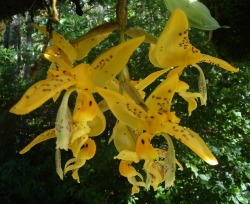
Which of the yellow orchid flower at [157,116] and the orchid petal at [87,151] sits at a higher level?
the yellow orchid flower at [157,116]

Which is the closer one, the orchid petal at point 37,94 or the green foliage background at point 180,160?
the orchid petal at point 37,94

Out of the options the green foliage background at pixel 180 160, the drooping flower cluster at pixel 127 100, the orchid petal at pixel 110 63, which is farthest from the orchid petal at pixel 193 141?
the green foliage background at pixel 180 160

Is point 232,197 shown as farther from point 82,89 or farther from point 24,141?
point 24,141

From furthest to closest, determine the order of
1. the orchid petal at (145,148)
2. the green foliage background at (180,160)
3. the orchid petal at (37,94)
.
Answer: the green foliage background at (180,160), the orchid petal at (145,148), the orchid petal at (37,94)

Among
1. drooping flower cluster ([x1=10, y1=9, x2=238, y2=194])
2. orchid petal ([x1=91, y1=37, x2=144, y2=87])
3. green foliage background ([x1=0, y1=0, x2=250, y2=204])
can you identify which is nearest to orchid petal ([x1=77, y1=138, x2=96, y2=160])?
drooping flower cluster ([x1=10, y1=9, x2=238, y2=194])

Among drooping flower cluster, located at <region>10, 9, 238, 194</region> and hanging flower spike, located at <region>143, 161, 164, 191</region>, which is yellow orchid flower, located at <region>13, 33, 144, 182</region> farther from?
hanging flower spike, located at <region>143, 161, 164, 191</region>

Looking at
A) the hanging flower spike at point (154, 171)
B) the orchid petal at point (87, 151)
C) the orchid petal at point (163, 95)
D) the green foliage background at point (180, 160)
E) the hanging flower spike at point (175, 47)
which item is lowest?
the green foliage background at point (180, 160)

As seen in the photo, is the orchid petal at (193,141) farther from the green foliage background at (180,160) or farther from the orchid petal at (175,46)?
the green foliage background at (180,160)

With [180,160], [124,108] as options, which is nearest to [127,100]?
[124,108]
